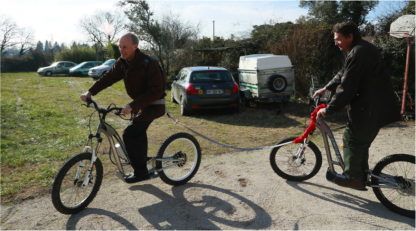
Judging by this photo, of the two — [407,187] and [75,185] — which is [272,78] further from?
[75,185]

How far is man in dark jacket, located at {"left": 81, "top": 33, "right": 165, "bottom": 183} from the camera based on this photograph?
3.71 m

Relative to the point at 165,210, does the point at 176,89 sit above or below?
above

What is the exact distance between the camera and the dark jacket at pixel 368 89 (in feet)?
10.9

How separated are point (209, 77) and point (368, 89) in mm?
6899

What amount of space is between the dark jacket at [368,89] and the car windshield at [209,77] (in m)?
6.68

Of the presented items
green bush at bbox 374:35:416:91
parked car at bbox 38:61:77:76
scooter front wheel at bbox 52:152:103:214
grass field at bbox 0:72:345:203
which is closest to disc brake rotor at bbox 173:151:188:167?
scooter front wheel at bbox 52:152:103:214

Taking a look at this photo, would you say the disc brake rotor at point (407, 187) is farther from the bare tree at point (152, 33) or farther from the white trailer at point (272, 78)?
the bare tree at point (152, 33)

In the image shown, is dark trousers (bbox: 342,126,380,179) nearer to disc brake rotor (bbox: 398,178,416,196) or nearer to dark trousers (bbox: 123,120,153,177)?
disc brake rotor (bbox: 398,178,416,196)

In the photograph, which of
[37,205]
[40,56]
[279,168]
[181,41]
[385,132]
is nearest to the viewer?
[37,205]

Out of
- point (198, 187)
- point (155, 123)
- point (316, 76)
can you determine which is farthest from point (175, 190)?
point (316, 76)

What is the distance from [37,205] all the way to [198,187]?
6.48 feet

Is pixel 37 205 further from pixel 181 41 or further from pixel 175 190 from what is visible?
pixel 181 41

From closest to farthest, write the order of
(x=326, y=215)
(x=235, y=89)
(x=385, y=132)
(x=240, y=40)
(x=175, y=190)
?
(x=326, y=215), (x=175, y=190), (x=385, y=132), (x=235, y=89), (x=240, y=40)

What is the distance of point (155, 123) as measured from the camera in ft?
29.8
